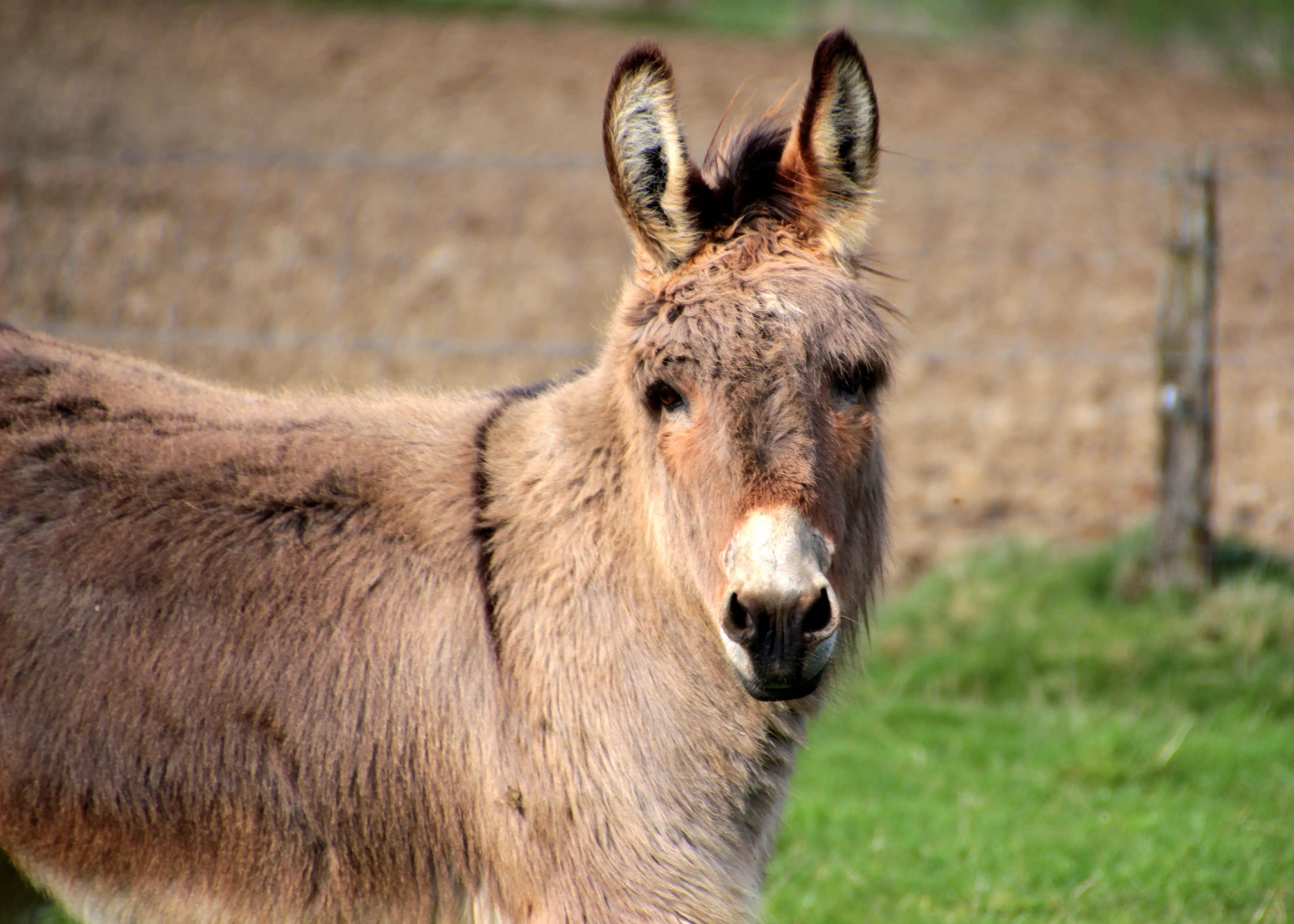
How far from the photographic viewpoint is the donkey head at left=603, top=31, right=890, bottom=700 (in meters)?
2.24

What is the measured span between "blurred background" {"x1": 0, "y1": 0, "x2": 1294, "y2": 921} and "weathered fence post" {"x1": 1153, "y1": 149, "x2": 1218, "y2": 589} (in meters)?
0.22

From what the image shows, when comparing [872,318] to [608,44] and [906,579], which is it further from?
[608,44]

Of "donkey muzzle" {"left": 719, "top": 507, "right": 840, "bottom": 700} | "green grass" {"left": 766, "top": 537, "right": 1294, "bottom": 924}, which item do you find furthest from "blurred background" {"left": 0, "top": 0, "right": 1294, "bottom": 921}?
"donkey muzzle" {"left": 719, "top": 507, "right": 840, "bottom": 700}

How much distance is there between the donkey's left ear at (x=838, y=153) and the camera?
8.63 ft

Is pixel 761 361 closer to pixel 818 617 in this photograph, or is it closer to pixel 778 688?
pixel 818 617

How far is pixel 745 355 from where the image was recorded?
7.83 feet

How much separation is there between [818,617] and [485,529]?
0.92 meters

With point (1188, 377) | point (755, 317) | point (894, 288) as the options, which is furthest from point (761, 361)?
point (894, 288)

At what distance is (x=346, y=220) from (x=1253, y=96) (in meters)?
10.7

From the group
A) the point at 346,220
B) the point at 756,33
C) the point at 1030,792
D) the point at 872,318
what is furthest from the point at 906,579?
the point at 756,33

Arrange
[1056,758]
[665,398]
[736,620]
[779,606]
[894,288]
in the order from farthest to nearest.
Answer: [894,288] < [1056,758] < [665,398] < [736,620] < [779,606]

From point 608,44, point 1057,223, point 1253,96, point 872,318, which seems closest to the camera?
point 872,318

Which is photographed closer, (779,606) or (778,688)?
(779,606)

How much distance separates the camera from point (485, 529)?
2727mm
